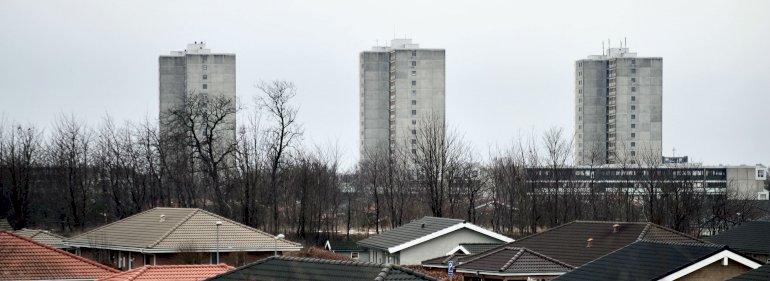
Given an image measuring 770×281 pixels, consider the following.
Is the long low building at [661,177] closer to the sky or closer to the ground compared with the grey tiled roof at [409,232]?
closer to the sky

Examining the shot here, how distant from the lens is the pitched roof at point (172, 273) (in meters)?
25.6

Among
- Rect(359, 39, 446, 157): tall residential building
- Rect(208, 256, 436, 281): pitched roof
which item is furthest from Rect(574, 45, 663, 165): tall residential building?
Result: Rect(208, 256, 436, 281): pitched roof

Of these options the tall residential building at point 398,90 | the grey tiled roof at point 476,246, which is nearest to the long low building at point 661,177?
the tall residential building at point 398,90

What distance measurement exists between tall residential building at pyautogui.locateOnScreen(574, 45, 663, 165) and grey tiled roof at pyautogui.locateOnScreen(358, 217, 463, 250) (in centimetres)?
6527

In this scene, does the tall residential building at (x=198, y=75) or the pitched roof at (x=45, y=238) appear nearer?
the pitched roof at (x=45, y=238)

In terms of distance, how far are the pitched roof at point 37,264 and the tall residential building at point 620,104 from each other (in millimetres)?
83776

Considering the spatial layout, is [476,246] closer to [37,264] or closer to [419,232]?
[419,232]

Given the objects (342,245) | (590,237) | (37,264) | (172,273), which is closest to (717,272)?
(590,237)

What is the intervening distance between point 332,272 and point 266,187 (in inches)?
1677

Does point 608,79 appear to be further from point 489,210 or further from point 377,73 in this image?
point 489,210

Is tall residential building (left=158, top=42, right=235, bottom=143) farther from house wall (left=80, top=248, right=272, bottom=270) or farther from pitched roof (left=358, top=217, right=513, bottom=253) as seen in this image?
house wall (left=80, top=248, right=272, bottom=270)

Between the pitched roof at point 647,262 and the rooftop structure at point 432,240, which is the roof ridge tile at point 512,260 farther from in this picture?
the rooftop structure at point 432,240

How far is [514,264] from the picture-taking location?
34156mm

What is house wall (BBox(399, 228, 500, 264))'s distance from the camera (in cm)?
4328
